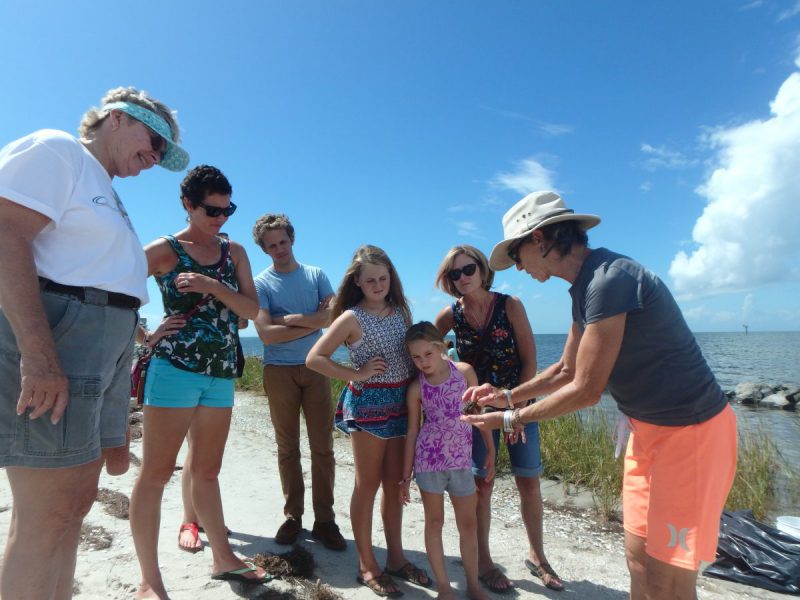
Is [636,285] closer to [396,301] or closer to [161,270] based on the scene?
[396,301]

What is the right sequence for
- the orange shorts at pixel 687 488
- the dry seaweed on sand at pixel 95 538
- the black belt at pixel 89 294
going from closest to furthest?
the black belt at pixel 89 294 < the orange shorts at pixel 687 488 < the dry seaweed on sand at pixel 95 538

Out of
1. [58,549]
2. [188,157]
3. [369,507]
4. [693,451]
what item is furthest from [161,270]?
[693,451]

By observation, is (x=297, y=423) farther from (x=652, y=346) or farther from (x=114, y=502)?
(x=652, y=346)

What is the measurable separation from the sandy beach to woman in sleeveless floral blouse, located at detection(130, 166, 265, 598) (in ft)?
0.96

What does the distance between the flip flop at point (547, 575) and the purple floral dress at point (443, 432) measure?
91 cm

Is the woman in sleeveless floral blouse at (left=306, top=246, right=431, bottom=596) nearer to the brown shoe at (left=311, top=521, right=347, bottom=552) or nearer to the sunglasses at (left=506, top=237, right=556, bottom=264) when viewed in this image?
the brown shoe at (left=311, top=521, right=347, bottom=552)

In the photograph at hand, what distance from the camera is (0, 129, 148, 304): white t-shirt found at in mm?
1504

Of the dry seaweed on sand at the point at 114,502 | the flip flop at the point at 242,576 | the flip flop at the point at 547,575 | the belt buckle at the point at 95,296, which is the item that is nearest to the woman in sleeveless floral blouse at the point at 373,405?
the flip flop at the point at 242,576

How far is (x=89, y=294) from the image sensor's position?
1650 millimetres

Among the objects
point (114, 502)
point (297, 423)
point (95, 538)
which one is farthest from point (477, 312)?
point (114, 502)

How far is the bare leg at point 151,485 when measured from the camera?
2.45m

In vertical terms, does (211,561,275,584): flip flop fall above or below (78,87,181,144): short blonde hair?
below

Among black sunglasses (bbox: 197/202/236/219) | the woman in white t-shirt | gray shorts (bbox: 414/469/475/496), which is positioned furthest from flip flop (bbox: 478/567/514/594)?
black sunglasses (bbox: 197/202/236/219)

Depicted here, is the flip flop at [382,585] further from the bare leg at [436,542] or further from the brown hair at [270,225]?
the brown hair at [270,225]
